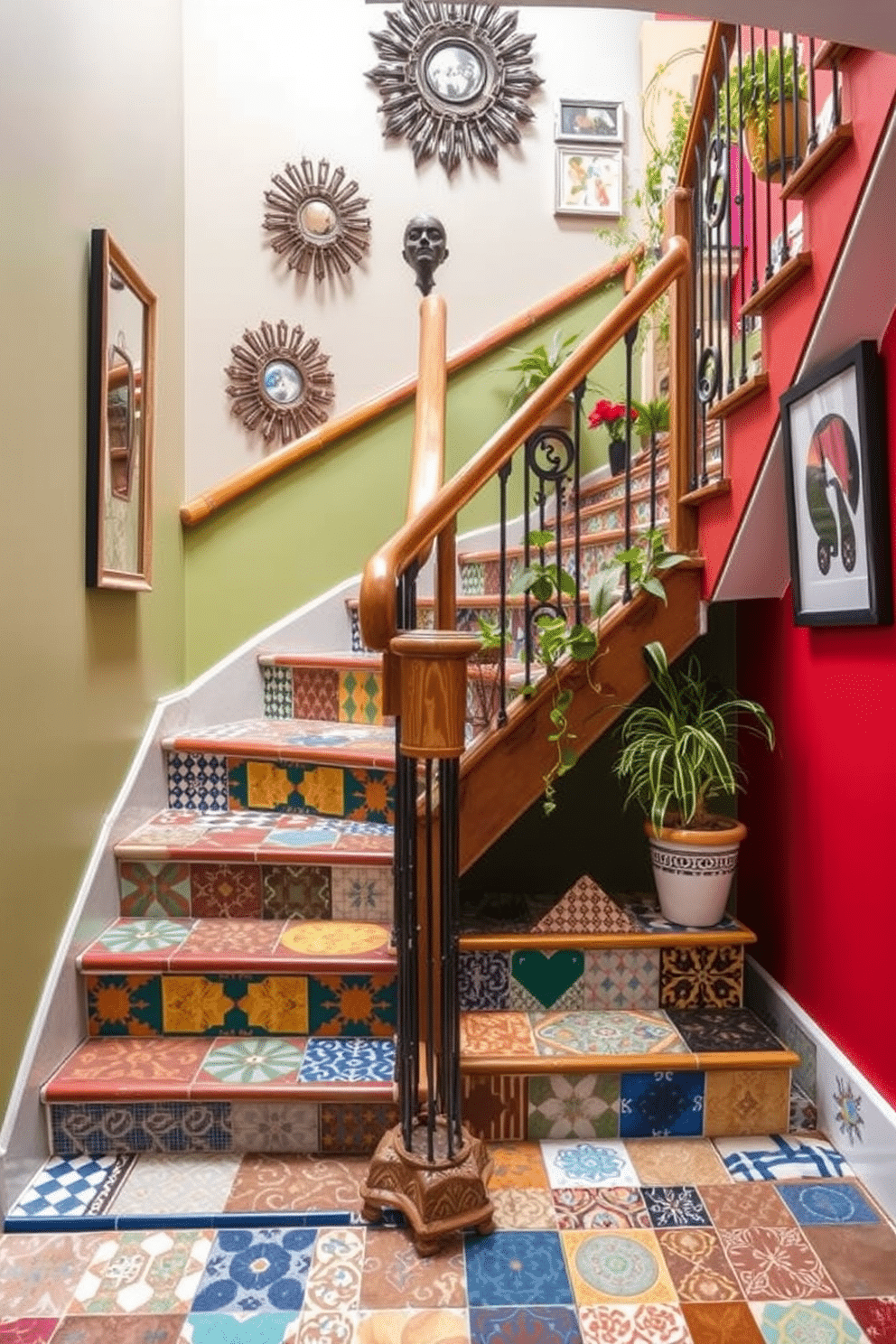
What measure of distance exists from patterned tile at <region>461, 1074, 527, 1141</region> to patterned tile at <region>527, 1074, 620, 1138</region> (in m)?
0.02

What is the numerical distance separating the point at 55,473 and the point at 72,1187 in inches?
57.9

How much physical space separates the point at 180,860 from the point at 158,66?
246 cm

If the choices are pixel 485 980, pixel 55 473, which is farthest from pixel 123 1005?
pixel 55 473

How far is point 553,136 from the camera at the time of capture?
3.60 metres

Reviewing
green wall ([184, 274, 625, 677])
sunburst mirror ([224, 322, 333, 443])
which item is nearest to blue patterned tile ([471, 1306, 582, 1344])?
green wall ([184, 274, 625, 677])

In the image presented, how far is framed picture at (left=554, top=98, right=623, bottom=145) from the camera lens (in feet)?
11.8

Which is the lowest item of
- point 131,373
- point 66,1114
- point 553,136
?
point 66,1114

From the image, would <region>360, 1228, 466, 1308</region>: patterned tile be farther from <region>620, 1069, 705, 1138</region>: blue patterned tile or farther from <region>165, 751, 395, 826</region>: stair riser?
<region>165, 751, 395, 826</region>: stair riser

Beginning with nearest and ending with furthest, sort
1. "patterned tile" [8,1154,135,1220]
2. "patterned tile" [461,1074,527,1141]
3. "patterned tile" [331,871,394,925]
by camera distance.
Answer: "patterned tile" [8,1154,135,1220], "patterned tile" [461,1074,527,1141], "patterned tile" [331,871,394,925]

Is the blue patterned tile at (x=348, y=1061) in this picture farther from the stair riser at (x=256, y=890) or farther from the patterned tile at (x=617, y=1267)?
the patterned tile at (x=617, y=1267)

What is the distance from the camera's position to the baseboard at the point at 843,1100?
5.86 ft

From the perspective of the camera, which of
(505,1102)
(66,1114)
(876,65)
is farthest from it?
(505,1102)

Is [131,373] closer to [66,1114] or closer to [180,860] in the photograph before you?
[180,860]

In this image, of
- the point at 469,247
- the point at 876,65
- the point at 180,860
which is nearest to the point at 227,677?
the point at 180,860
